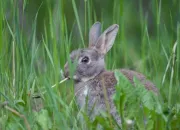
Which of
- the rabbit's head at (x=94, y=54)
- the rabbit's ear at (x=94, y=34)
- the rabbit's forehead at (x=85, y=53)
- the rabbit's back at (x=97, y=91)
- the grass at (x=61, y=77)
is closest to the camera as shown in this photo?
the grass at (x=61, y=77)

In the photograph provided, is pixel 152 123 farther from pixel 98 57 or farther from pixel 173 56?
pixel 98 57

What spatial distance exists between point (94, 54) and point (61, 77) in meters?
0.62

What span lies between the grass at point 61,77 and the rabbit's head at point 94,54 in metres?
0.09

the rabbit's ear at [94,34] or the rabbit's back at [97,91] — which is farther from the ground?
the rabbit's ear at [94,34]

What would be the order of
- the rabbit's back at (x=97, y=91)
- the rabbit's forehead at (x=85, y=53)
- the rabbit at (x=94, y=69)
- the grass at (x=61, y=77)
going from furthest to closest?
the rabbit's forehead at (x=85, y=53) → the rabbit at (x=94, y=69) → the rabbit's back at (x=97, y=91) → the grass at (x=61, y=77)

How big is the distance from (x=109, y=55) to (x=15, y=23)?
5.75 ft

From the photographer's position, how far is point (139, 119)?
15.7 ft

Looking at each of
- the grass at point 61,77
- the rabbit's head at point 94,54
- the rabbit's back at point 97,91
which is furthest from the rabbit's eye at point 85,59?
the rabbit's back at point 97,91

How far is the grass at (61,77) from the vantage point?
4.83m

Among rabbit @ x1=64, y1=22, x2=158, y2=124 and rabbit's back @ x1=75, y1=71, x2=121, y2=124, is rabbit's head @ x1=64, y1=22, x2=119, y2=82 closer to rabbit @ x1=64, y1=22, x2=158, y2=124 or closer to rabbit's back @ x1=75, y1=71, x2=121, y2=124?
rabbit @ x1=64, y1=22, x2=158, y2=124

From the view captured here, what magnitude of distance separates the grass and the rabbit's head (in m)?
0.09

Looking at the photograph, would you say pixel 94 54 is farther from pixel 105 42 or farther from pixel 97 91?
pixel 97 91

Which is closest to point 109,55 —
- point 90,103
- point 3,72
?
point 90,103

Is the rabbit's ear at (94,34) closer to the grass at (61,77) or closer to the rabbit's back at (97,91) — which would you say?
the grass at (61,77)
